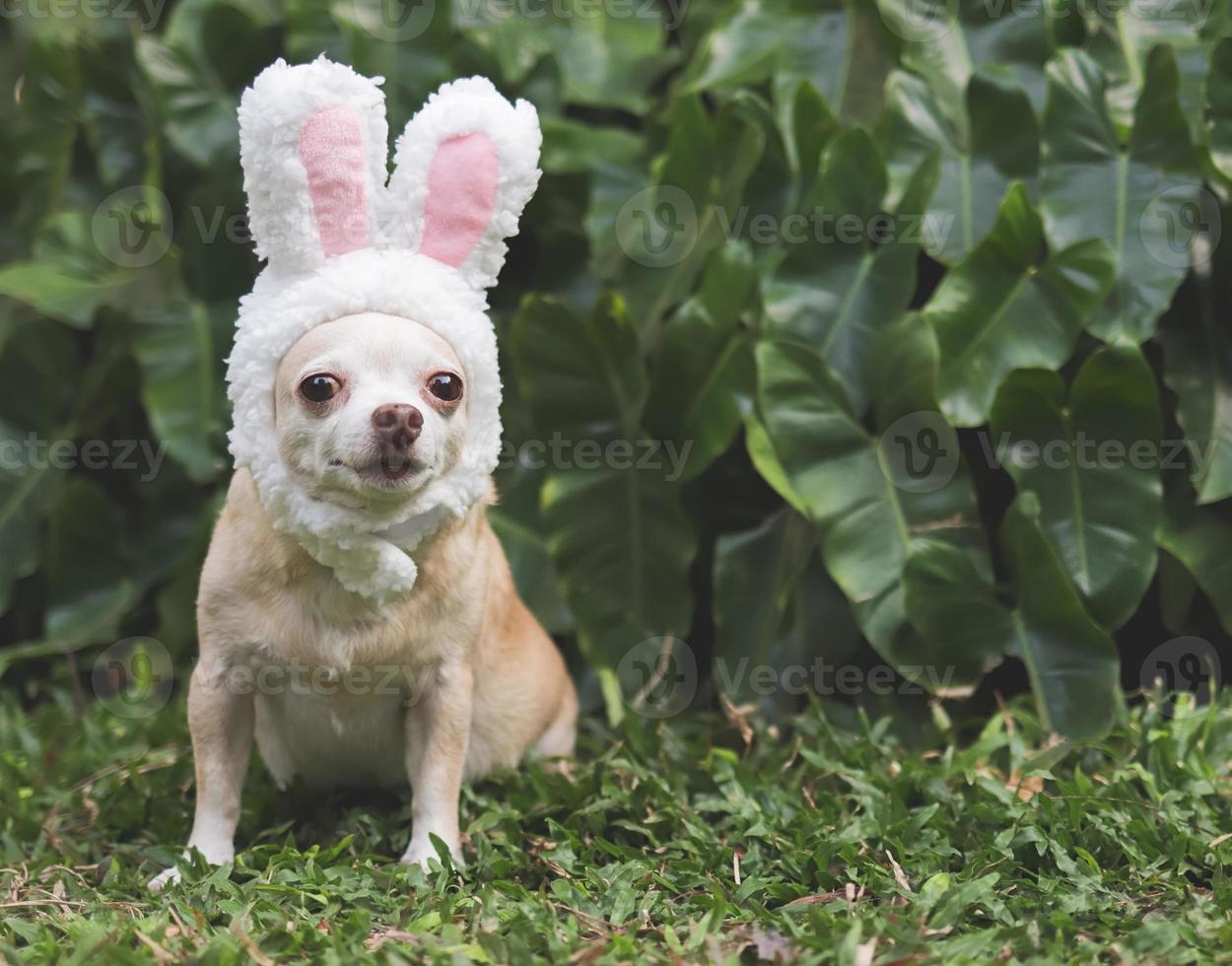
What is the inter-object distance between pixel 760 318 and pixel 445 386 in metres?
1.39

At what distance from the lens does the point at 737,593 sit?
3.26 m

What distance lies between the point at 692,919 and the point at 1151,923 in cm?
74

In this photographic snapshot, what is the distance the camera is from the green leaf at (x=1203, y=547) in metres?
3.06

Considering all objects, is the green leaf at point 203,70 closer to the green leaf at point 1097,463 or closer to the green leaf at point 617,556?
the green leaf at point 617,556

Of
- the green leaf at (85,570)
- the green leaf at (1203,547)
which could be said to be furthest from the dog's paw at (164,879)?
the green leaf at (1203,547)

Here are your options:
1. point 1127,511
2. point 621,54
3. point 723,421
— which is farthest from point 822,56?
point 1127,511

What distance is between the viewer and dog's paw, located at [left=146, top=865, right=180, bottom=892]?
225 centimetres

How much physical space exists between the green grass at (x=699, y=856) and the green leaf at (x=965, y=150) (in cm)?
125

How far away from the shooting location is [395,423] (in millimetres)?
1943

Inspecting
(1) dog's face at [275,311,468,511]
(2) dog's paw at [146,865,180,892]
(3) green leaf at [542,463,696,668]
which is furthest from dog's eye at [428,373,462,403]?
(3) green leaf at [542,463,696,668]

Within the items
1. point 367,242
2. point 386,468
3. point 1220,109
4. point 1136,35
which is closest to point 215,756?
point 386,468

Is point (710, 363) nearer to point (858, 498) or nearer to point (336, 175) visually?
point (858, 498)

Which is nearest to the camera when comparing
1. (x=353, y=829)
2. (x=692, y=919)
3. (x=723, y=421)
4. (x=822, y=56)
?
(x=692, y=919)

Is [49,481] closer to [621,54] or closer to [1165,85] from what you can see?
[621,54]
